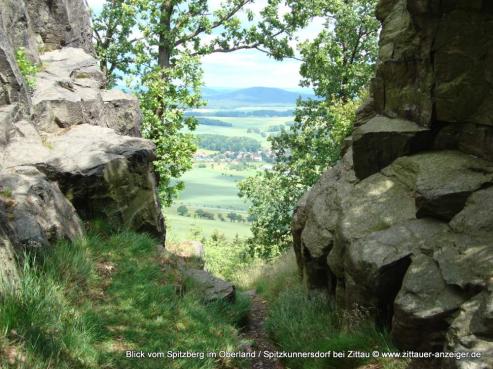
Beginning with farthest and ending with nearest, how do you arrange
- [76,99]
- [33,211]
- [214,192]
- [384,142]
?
[214,192]
[76,99]
[384,142]
[33,211]

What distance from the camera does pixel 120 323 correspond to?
7074mm

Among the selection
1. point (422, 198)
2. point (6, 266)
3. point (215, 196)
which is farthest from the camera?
point (215, 196)

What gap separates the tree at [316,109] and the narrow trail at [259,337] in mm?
11847

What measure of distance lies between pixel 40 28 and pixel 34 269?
13812 millimetres

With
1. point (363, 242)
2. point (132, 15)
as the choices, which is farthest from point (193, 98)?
point (363, 242)

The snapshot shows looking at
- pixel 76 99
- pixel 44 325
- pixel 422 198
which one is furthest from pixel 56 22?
pixel 422 198

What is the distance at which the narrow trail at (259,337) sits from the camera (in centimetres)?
834

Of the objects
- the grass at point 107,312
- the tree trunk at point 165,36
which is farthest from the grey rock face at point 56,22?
the grass at point 107,312

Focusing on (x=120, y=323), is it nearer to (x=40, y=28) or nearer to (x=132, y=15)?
(x=40, y=28)

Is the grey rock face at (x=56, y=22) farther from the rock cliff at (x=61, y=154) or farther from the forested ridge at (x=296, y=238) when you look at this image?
the forested ridge at (x=296, y=238)

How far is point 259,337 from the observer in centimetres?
988

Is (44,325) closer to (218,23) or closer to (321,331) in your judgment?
(321,331)

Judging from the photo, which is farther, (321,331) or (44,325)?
(321,331)

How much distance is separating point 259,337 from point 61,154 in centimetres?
610
